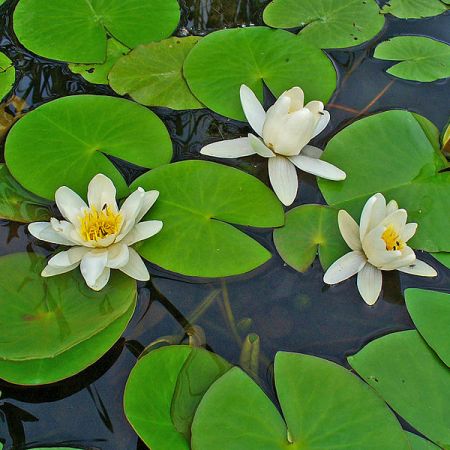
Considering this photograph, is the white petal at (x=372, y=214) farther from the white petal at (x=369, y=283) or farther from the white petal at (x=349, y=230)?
the white petal at (x=369, y=283)

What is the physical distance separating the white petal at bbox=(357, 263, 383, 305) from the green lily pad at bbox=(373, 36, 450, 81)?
4.60 feet

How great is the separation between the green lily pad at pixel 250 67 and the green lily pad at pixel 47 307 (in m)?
1.22

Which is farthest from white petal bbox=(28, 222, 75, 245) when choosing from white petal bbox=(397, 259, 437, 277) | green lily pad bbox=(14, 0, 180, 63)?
white petal bbox=(397, 259, 437, 277)

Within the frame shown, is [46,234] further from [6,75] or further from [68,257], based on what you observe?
[6,75]

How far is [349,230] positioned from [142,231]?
0.92 meters

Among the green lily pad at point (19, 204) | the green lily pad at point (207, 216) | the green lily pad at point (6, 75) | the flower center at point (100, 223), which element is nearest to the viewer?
the flower center at point (100, 223)

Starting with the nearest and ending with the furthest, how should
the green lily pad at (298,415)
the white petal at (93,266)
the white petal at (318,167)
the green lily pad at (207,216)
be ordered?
the green lily pad at (298,415) < the white petal at (93,266) < the green lily pad at (207,216) < the white petal at (318,167)

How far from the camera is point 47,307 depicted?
7.12ft

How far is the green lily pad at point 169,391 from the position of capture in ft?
6.30

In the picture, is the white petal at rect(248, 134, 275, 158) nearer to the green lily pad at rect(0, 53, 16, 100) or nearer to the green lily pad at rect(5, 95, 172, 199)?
the green lily pad at rect(5, 95, 172, 199)

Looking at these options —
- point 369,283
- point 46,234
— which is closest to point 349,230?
point 369,283

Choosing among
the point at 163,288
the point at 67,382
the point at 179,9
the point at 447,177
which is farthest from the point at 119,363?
the point at 179,9

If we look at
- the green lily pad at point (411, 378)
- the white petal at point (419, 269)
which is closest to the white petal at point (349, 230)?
the white petal at point (419, 269)

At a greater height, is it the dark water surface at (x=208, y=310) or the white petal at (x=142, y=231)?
the white petal at (x=142, y=231)
